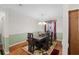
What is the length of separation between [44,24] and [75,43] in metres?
0.43

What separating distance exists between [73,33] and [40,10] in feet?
1.55

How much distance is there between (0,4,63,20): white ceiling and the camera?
1.34 metres

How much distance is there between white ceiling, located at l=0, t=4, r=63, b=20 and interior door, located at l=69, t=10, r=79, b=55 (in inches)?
5.6

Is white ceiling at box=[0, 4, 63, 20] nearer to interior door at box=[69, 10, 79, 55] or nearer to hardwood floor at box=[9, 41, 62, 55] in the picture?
interior door at box=[69, 10, 79, 55]

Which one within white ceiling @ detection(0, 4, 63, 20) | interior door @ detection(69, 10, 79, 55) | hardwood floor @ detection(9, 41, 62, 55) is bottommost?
hardwood floor @ detection(9, 41, 62, 55)

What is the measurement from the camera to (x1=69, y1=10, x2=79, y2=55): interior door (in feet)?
4.44

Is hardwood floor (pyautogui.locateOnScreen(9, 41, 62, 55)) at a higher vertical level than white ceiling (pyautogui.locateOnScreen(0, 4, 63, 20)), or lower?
lower

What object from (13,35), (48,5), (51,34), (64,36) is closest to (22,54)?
(13,35)

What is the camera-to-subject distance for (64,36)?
137 centimetres

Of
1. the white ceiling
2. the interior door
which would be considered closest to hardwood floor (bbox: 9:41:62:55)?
the interior door

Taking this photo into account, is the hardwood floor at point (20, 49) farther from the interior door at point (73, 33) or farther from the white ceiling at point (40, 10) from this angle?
the white ceiling at point (40, 10)

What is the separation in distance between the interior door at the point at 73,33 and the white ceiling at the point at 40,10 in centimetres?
14

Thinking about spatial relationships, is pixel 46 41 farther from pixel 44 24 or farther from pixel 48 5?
pixel 48 5

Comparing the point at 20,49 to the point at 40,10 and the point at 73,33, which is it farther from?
the point at 73,33
